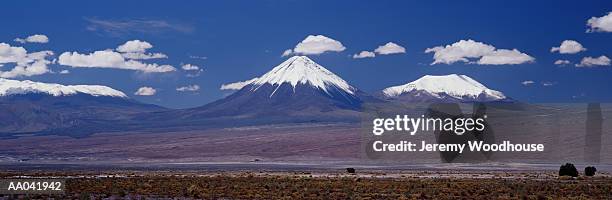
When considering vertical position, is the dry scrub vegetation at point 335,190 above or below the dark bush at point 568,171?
below

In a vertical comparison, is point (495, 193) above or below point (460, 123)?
below

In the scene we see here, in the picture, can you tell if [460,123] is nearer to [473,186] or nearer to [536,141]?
[473,186]

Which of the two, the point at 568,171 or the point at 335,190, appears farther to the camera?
the point at 568,171

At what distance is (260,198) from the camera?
135ft

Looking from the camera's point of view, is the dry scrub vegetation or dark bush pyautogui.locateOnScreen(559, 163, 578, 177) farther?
dark bush pyautogui.locateOnScreen(559, 163, 578, 177)

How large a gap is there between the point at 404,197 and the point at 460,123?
34.1m

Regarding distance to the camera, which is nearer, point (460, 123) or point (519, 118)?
point (460, 123)

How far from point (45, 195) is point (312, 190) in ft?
46.9

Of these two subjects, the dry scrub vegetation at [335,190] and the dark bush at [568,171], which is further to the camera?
the dark bush at [568,171]

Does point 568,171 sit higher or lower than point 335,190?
higher

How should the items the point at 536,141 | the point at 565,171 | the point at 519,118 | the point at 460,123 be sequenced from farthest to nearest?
1. the point at 519,118
2. the point at 536,141
3. the point at 460,123
4. the point at 565,171

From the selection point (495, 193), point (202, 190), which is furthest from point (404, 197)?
point (202, 190)

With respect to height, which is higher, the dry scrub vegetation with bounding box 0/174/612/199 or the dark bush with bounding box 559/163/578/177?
the dark bush with bounding box 559/163/578/177

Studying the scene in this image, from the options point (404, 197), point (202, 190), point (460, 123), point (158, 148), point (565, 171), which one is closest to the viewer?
point (404, 197)
